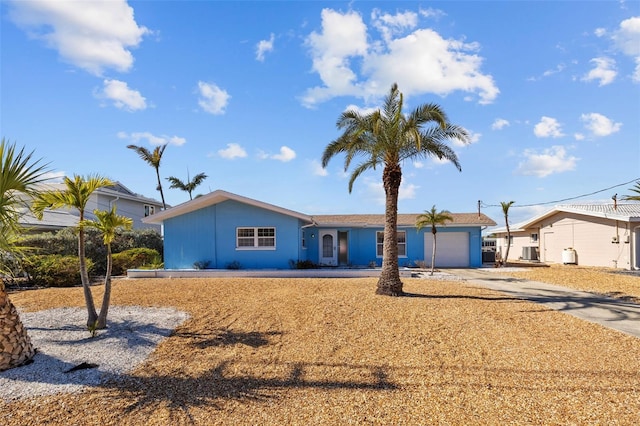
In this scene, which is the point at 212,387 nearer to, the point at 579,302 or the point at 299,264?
the point at 579,302

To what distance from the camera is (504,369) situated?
5641 mm

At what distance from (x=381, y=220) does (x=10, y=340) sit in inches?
758

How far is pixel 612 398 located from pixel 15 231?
8775 mm

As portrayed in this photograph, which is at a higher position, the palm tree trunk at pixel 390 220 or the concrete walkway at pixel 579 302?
the palm tree trunk at pixel 390 220

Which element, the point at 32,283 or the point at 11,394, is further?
the point at 32,283

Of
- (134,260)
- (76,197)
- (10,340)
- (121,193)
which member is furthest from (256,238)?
(121,193)

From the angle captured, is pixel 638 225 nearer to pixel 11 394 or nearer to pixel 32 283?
pixel 11 394

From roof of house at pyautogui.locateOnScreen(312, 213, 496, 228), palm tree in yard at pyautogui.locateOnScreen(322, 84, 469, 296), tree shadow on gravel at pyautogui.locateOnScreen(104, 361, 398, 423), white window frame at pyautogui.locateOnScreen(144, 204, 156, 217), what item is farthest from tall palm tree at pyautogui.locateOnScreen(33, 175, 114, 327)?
white window frame at pyautogui.locateOnScreen(144, 204, 156, 217)

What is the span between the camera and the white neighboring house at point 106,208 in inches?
867

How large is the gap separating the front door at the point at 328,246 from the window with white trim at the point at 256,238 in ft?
13.4

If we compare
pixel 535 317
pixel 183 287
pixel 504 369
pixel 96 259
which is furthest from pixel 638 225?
pixel 96 259

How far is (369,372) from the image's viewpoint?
18.2ft

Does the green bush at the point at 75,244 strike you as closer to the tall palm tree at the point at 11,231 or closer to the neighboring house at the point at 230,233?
the neighboring house at the point at 230,233

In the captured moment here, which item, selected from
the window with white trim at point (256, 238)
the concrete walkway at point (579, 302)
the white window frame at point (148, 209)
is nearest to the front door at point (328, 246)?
the window with white trim at point (256, 238)
